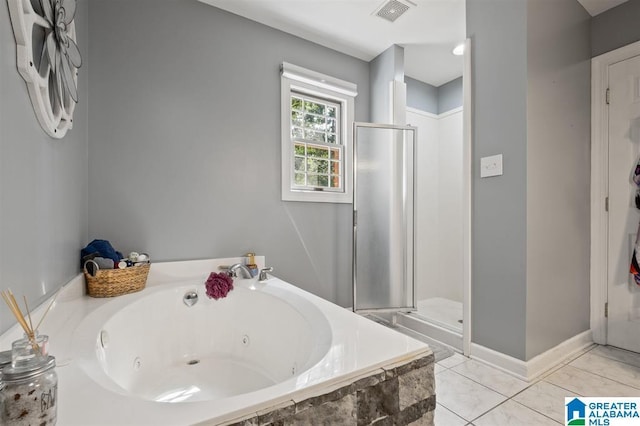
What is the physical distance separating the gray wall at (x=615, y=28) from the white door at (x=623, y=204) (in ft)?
0.52

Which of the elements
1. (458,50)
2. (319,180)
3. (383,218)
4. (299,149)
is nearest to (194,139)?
(299,149)

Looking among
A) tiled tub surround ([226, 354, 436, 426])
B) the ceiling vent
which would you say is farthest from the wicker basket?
the ceiling vent

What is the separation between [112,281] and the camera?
1590mm

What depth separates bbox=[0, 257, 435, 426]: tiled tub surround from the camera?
0.61 m

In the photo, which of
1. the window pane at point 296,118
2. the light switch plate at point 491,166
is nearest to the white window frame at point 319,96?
the window pane at point 296,118

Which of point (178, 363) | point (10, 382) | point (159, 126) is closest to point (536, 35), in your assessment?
point (159, 126)

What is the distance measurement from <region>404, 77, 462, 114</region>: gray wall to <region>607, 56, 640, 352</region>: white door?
1.33 meters

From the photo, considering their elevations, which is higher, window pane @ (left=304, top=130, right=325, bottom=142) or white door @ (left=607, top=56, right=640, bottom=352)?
window pane @ (left=304, top=130, right=325, bottom=142)

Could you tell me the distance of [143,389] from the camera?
1442 mm

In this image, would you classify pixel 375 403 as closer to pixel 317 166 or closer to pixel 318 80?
pixel 317 166

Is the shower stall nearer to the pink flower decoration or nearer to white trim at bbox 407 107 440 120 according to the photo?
white trim at bbox 407 107 440 120

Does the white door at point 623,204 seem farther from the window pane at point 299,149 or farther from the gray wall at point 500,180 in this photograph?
the window pane at point 299,149

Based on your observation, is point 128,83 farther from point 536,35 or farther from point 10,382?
point 536,35

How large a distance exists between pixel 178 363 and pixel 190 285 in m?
0.43
